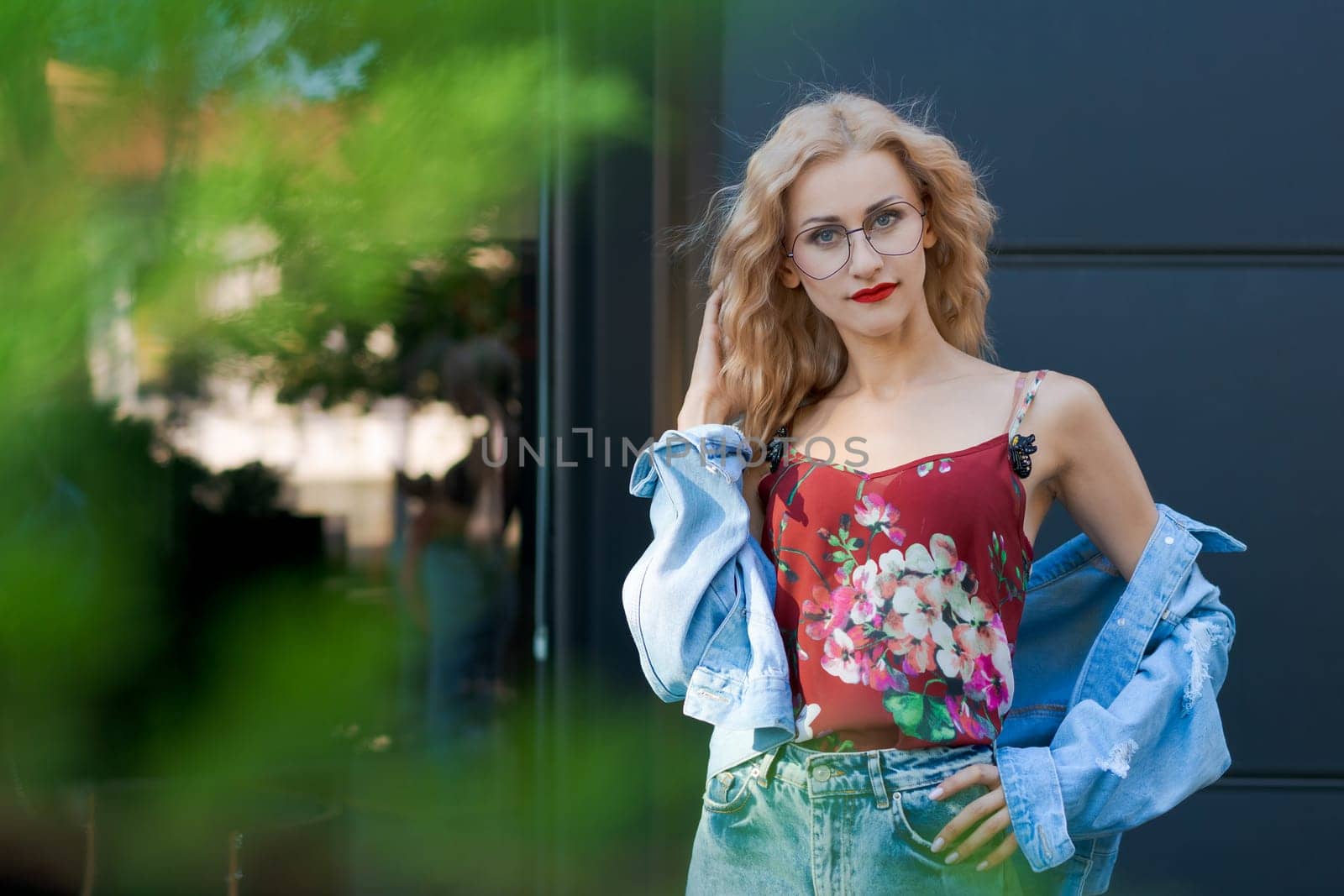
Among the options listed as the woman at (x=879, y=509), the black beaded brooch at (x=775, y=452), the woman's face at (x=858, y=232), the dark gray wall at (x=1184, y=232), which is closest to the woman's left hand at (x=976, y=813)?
the woman at (x=879, y=509)

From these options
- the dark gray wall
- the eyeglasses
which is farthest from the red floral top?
the dark gray wall

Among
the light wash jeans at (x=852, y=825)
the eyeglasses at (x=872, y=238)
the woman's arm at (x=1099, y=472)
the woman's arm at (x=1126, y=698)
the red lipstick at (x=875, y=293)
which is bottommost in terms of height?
the light wash jeans at (x=852, y=825)

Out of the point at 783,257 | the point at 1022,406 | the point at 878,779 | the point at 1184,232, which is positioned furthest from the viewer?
the point at 1184,232

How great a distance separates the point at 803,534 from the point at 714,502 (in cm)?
14

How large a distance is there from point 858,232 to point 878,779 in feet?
2.47

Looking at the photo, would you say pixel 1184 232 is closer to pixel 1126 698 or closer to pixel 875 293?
pixel 875 293

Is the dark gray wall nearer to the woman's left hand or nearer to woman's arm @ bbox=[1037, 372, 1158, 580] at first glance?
woman's arm @ bbox=[1037, 372, 1158, 580]

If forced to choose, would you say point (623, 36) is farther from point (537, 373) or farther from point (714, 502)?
point (714, 502)

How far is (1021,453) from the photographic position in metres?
1.65

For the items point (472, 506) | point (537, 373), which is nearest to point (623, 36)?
point (537, 373)

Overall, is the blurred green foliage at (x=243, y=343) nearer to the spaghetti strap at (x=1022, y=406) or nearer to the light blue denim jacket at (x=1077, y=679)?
the light blue denim jacket at (x=1077, y=679)

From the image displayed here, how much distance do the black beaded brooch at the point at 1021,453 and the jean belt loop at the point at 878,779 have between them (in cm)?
44

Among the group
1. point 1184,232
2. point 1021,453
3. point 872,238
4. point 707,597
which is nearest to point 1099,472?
point 1021,453

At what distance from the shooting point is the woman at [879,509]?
159 cm
